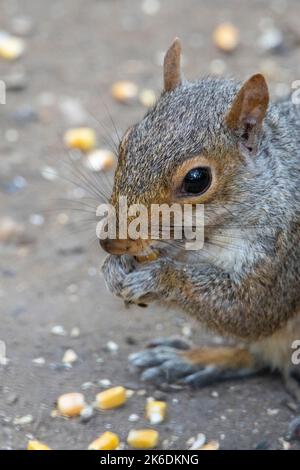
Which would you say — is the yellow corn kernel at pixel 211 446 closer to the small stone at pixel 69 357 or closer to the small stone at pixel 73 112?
the small stone at pixel 69 357

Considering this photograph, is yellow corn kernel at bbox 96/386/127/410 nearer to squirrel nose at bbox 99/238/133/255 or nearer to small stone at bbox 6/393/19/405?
small stone at bbox 6/393/19/405

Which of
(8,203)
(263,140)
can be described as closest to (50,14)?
(8,203)

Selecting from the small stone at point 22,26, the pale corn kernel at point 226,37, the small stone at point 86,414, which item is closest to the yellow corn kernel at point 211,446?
the small stone at point 86,414

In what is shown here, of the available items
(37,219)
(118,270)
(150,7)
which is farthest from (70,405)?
(150,7)

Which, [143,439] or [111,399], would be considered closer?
[143,439]

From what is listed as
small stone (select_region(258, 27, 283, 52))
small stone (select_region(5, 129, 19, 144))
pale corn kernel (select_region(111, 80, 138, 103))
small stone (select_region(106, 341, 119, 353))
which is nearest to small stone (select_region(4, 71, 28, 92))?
small stone (select_region(5, 129, 19, 144))

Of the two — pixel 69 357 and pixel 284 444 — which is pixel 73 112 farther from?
pixel 284 444
